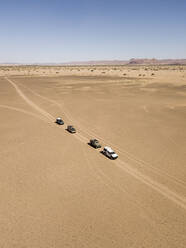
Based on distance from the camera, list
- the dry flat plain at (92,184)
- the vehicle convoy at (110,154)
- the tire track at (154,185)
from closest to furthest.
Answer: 1. the dry flat plain at (92,184)
2. the tire track at (154,185)
3. the vehicle convoy at (110,154)

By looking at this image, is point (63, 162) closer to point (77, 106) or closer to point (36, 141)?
point (36, 141)

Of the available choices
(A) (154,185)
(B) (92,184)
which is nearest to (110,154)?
(B) (92,184)

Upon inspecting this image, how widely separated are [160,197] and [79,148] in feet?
39.4

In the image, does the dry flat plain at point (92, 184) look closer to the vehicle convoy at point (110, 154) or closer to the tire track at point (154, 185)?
the tire track at point (154, 185)

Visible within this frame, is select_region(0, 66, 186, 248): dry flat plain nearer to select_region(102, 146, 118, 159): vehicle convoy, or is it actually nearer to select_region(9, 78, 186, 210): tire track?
select_region(9, 78, 186, 210): tire track

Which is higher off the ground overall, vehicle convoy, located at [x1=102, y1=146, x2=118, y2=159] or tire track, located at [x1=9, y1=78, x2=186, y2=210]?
vehicle convoy, located at [x1=102, y1=146, x2=118, y2=159]

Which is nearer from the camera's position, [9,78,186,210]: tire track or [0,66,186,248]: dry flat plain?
[0,66,186,248]: dry flat plain

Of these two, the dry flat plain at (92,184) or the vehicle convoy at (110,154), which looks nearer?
the dry flat plain at (92,184)

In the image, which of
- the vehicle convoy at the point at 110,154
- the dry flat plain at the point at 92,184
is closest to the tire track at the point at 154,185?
the dry flat plain at the point at 92,184

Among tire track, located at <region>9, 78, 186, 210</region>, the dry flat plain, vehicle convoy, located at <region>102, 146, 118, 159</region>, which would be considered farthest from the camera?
vehicle convoy, located at <region>102, 146, 118, 159</region>

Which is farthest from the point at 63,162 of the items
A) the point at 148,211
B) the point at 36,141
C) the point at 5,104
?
the point at 5,104

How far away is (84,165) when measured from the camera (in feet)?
70.6

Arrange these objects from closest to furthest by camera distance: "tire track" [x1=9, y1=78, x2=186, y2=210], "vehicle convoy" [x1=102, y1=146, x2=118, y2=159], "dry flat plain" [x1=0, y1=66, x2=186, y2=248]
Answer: "dry flat plain" [x1=0, y1=66, x2=186, y2=248] < "tire track" [x1=9, y1=78, x2=186, y2=210] < "vehicle convoy" [x1=102, y1=146, x2=118, y2=159]

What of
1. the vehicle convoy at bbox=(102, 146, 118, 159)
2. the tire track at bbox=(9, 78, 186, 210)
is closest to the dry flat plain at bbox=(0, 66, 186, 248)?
the tire track at bbox=(9, 78, 186, 210)
